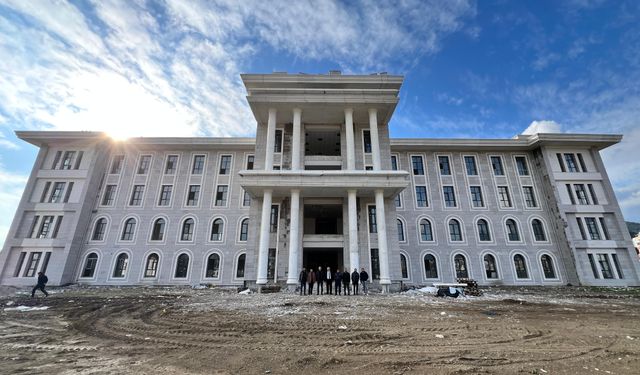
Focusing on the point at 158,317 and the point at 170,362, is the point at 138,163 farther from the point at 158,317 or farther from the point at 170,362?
the point at 170,362

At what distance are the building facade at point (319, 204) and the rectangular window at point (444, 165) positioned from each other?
0.41ft

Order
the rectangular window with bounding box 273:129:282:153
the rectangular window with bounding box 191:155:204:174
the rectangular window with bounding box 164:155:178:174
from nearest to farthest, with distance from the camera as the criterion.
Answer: the rectangular window with bounding box 273:129:282:153
the rectangular window with bounding box 164:155:178:174
the rectangular window with bounding box 191:155:204:174

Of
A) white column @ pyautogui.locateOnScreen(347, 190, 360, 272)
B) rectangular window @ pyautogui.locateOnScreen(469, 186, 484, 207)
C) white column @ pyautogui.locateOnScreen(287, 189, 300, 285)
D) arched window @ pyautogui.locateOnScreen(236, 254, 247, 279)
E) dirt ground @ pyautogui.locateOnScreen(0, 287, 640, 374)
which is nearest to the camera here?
dirt ground @ pyautogui.locateOnScreen(0, 287, 640, 374)

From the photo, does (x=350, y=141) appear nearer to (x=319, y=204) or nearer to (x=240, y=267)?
(x=319, y=204)

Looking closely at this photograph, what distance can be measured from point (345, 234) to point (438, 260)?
10.7 m

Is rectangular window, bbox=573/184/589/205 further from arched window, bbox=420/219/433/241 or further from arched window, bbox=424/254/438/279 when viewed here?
arched window, bbox=424/254/438/279

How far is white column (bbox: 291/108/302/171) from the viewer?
2023 cm

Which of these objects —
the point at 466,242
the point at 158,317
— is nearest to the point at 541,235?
the point at 466,242

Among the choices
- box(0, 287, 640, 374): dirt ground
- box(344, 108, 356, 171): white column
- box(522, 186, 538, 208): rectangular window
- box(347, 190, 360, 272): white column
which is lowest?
box(0, 287, 640, 374): dirt ground

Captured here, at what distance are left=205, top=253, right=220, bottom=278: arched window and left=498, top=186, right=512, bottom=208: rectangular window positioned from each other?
2776 centimetres

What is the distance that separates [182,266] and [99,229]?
894 centimetres

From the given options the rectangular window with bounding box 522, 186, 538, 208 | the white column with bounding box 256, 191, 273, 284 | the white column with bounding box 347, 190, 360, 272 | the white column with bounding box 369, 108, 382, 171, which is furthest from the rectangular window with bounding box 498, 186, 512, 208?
the white column with bounding box 256, 191, 273, 284

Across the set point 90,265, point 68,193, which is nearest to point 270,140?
point 90,265

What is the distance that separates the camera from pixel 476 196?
26.4m
